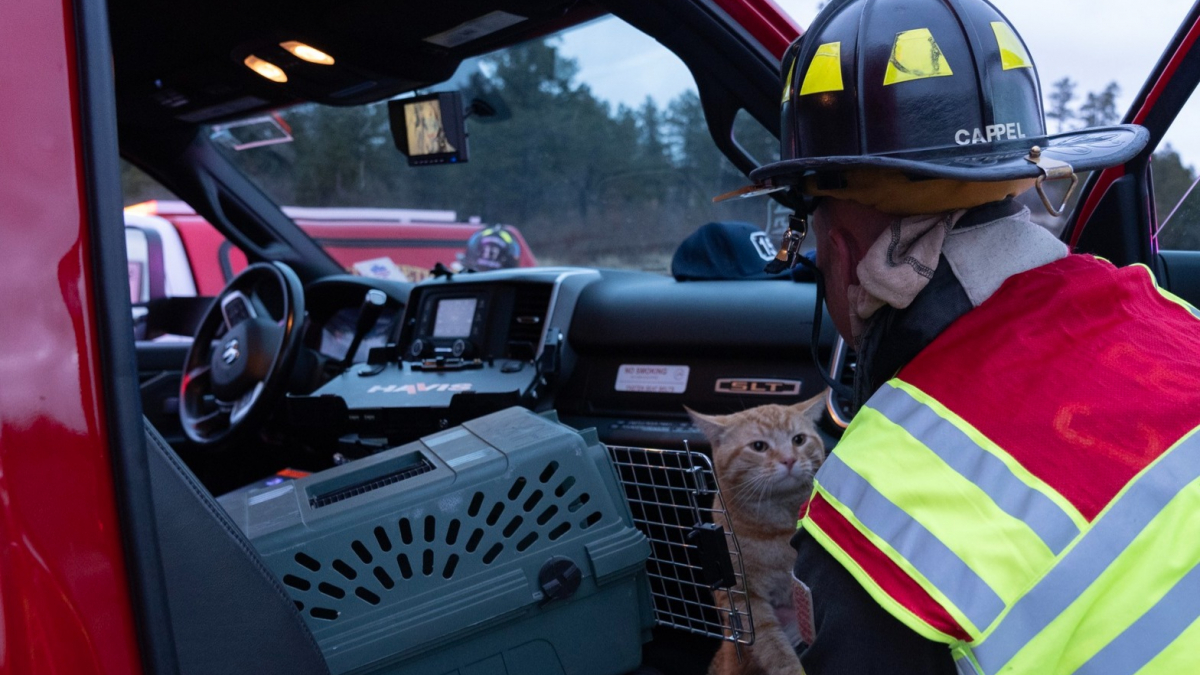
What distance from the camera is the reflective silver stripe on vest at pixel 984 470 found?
0.89m

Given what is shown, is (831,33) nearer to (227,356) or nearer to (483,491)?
(483,491)

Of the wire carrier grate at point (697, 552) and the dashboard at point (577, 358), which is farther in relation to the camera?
the dashboard at point (577, 358)

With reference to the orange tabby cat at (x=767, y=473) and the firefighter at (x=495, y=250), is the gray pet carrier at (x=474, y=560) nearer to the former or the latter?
the orange tabby cat at (x=767, y=473)

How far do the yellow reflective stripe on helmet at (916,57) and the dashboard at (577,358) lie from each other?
1482mm

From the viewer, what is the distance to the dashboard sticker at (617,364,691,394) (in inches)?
118

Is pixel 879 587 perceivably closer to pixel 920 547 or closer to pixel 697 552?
pixel 920 547

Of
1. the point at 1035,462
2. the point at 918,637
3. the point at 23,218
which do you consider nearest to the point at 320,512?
the point at 23,218

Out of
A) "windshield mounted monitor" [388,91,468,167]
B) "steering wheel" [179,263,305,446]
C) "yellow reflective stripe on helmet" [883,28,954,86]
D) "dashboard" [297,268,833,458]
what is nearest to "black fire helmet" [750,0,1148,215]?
"yellow reflective stripe on helmet" [883,28,954,86]

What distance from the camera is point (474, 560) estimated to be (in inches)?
58.8

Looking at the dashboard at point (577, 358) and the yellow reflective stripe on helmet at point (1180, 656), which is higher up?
the yellow reflective stripe on helmet at point (1180, 656)

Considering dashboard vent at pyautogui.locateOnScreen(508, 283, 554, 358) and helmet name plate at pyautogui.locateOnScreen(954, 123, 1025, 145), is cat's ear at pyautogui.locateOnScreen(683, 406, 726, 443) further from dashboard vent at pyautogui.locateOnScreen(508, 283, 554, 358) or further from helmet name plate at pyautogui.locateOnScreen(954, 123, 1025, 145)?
helmet name plate at pyautogui.locateOnScreen(954, 123, 1025, 145)

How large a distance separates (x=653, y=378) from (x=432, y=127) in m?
0.98

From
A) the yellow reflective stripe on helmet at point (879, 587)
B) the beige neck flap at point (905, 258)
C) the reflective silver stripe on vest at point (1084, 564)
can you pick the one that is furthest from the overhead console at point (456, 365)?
the reflective silver stripe on vest at point (1084, 564)

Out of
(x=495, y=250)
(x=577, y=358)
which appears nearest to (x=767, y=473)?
(x=577, y=358)
